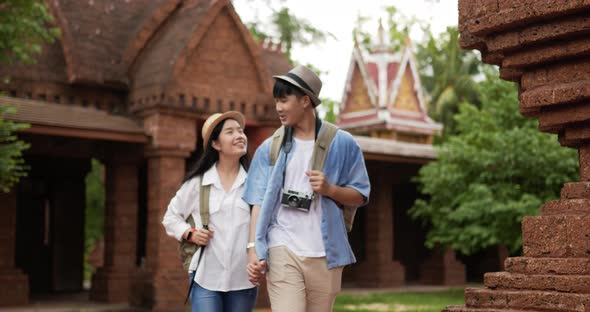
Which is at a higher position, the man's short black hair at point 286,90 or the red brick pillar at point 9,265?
the man's short black hair at point 286,90

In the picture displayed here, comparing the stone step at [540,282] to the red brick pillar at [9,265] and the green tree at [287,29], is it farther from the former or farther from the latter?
the green tree at [287,29]

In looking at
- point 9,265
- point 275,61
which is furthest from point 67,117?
point 275,61

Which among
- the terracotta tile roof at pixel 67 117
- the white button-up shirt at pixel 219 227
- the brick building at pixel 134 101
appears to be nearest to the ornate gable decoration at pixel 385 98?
the brick building at pixel 134 101

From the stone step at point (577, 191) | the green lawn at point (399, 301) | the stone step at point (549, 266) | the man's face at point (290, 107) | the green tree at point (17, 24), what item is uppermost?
the green tree at point (17, 24)

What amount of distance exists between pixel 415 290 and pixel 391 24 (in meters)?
22.6

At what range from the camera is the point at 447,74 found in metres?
33.6

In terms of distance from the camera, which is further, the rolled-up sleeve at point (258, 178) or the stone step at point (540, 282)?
the rolled-up sleeve at point (258, 178)

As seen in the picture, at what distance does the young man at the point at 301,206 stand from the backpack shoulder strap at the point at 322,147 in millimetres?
32

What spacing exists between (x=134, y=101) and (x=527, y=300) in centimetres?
1044

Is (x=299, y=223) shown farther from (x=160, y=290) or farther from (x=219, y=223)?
(x=160, y=290)

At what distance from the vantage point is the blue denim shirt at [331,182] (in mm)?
3709

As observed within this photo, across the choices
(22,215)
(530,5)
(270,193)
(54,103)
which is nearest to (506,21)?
(530,5)

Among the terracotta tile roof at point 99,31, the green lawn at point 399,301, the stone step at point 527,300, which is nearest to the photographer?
the stone step at point 527,300

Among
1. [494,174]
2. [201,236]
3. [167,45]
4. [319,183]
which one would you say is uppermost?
[167,45]
